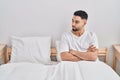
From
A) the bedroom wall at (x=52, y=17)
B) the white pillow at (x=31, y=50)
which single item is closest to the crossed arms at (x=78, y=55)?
the white pillow at (x=31, y=50)

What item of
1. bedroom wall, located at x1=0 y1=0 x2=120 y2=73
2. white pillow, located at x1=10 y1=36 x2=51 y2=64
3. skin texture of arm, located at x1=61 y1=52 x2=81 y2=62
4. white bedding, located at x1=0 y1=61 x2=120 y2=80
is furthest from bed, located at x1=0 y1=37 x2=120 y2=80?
bedroom wall, located at x1=0 y1=0 x2=120 y2=73

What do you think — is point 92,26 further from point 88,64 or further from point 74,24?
point 88,64

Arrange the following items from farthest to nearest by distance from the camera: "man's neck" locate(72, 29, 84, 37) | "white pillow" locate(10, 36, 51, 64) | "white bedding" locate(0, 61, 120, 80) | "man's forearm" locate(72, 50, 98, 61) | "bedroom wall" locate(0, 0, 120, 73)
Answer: "bedroom wall" locate(0, 0, 120, 73) → "white pillow" locate(10, 36, 51, 64) → "man's neck" locate(72, 29, 84, 37) → "man's forearm" locate(72, 50, 98, 61) → "white bedding" locate(0, 61, 120, 80)

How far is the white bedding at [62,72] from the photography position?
1962mm

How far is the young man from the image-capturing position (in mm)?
2395

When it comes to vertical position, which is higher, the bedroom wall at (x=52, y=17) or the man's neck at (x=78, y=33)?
the bedroom wall at (x=52, y=17)

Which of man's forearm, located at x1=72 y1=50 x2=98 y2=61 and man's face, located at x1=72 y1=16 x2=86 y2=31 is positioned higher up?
man's face, located at x1=72 y1=16 x2=86 y2=31

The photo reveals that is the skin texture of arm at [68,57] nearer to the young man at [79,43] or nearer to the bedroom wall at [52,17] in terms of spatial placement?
the young man at [79,43]

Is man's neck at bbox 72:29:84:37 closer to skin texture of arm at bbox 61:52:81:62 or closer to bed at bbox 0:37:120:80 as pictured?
skin texture of arm at bbox 61:52:81:62

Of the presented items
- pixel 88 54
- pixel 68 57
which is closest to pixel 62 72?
pixel 68 57

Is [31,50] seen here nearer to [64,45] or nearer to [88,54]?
[64,45]

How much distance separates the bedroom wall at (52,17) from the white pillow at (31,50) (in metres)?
0.14

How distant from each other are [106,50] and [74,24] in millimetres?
665

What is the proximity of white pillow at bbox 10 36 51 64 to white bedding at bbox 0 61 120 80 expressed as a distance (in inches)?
13.3
